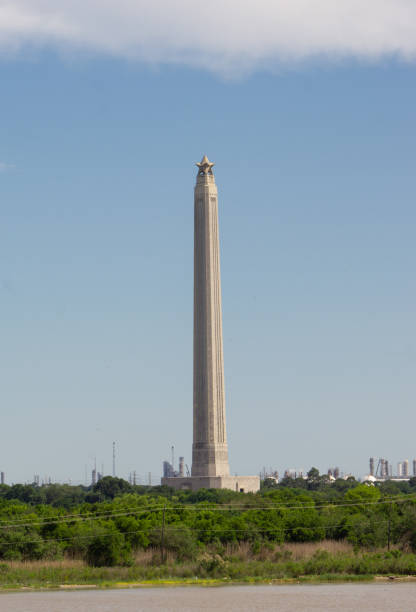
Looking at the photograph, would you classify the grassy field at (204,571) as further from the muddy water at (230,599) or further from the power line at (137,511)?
the power line at (137,511)

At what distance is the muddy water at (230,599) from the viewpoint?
39844 millimetres

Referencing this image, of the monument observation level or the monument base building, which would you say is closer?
the monument observation level

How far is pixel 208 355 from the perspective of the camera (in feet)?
348

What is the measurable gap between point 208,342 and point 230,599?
63.5 metres

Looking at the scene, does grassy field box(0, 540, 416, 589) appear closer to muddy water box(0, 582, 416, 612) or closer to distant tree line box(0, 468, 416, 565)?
distant tree line box(0, 468, 416, 565)

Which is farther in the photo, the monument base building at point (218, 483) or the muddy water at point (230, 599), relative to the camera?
the monument base building at point (218, 483)

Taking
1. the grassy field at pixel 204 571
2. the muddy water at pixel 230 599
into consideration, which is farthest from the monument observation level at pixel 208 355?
the muddy water at pixel 230 599

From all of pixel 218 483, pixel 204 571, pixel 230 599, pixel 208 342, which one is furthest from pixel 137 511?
pixel 218 483

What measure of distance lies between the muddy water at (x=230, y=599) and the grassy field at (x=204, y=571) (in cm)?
226

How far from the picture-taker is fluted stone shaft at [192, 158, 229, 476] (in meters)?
106

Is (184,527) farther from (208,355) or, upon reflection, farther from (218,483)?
(218,483)

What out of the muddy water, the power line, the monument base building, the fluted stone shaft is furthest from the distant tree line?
the monument base building

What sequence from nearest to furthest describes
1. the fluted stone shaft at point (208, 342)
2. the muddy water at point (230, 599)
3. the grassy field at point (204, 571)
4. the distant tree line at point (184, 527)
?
the muddy water at point (230, 599), the grassy field at point (204, 571), the distant tree line at point (184, 527), the fluted stone shaft at point (208, 342)

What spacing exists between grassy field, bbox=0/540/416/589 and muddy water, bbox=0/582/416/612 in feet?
7.43
